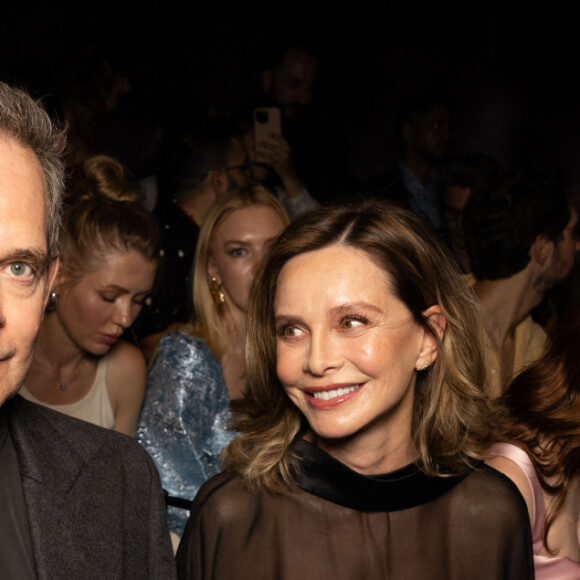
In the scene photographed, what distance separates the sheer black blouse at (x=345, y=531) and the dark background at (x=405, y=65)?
13.5ft

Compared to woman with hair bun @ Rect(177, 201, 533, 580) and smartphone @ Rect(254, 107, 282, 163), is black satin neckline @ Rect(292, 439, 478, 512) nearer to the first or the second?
woman with hair bun @ Rect(177, 201, 533, 580)

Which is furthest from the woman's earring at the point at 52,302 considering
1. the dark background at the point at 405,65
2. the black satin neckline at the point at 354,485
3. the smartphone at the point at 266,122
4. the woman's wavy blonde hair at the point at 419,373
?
the dark background at the point at 405,65

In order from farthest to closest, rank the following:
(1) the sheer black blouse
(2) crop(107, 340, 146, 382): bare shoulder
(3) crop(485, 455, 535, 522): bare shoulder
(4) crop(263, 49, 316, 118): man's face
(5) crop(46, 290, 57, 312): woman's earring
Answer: (4) crop(263, 49, 316, 118): man's face < (2) crop(107, 340, 146, 382): bare shoulder < (5) crop(46, 290, 57, 312): woman's earring < (3) crop(485, 455, 535, 522): bare shoulder < (1) the sheer black blouse

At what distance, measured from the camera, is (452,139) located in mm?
6637

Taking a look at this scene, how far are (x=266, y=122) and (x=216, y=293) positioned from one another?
57.6 inches

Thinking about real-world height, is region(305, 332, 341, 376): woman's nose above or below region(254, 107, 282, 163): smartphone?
below

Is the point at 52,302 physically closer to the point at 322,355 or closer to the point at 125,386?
the point at 125,386

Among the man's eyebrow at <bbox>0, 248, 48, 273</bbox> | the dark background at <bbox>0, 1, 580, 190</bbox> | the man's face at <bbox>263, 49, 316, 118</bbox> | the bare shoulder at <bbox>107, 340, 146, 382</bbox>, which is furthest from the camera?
the dark background at <bbox>0, 1, 580, 190</bbox>

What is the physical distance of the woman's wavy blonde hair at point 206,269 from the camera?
10.9 feet

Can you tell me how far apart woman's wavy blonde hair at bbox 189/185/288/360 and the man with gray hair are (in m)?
1.62

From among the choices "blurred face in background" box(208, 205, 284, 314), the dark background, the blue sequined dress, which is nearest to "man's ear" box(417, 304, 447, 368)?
the blue sequined dress

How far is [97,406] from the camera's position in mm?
3182

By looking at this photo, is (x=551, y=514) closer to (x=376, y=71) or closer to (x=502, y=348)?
(x=502, y=348)

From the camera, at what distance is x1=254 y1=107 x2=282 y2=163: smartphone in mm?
4477
